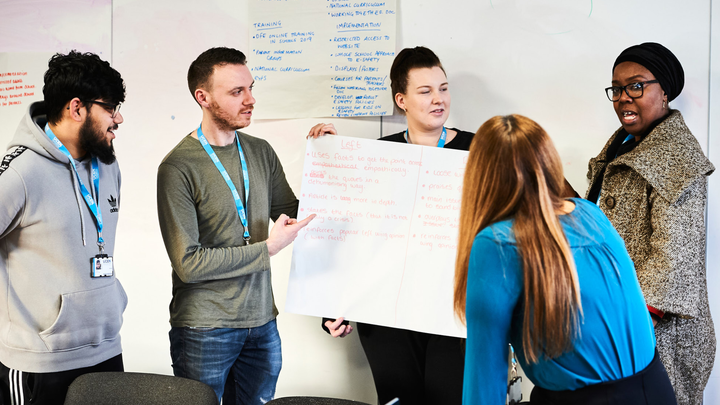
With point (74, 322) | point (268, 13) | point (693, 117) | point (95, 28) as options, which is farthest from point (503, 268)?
point (95, 28)

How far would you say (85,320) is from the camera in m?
1.90

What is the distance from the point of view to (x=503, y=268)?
1121 mm

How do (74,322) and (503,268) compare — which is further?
(74,322)

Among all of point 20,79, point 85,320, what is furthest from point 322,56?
point 20,79

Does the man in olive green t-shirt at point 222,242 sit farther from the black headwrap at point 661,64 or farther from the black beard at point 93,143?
the black headwrap at point 661,64

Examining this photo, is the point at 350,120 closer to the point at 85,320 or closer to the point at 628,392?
the point at 85,320

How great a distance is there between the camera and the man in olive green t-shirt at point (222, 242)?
2041mm

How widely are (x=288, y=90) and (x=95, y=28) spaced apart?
4.23 ft

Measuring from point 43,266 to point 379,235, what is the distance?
1238 mm

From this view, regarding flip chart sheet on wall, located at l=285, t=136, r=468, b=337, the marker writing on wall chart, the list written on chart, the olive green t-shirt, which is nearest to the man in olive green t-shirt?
the olive green t-shirt

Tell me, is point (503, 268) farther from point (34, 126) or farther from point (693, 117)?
point (693, 117)

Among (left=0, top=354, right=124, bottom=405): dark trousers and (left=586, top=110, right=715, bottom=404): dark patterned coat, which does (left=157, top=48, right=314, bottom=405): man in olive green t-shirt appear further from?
(left=586, top=110, right=715, bottom=404): dark patterned coat

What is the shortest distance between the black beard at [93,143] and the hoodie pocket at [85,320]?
505 mm

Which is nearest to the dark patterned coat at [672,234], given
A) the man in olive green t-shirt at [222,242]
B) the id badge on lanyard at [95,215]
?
the man in olive green t-shirt at [222,242]
